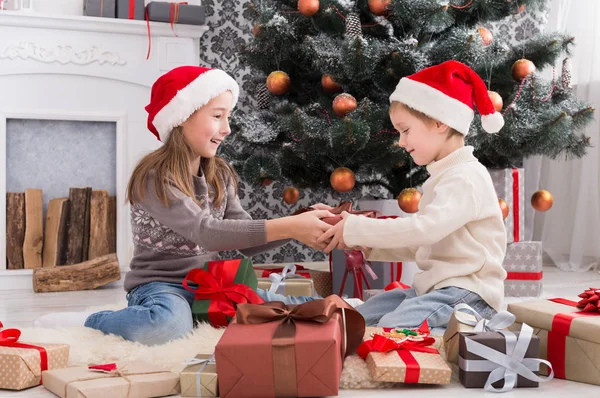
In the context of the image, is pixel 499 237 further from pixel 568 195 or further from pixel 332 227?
pixel 568 195

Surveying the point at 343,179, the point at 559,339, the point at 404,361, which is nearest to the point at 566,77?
the point at 343,179

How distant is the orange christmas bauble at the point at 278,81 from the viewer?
3.12 meters

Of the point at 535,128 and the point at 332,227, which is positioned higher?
the point at 535,128

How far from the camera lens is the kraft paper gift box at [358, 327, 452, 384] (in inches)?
57.7

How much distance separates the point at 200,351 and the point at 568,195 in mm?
2938

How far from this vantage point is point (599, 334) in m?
1.49

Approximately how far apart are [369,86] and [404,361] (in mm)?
1788

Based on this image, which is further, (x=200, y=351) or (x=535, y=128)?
(x=535, y=128)

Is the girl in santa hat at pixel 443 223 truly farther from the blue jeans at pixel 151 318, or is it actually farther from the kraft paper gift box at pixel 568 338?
the blue jeans at pixel 151 318

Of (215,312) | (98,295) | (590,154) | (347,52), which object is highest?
(347,52)

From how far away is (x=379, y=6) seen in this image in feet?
9.48

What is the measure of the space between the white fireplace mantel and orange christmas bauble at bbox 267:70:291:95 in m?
0.80

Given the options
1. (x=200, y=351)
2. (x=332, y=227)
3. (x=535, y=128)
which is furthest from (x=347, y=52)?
(x=200, y=351)

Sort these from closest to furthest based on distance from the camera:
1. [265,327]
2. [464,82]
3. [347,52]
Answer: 1. [265,327]
2. [464,82]
3. [347,52]
